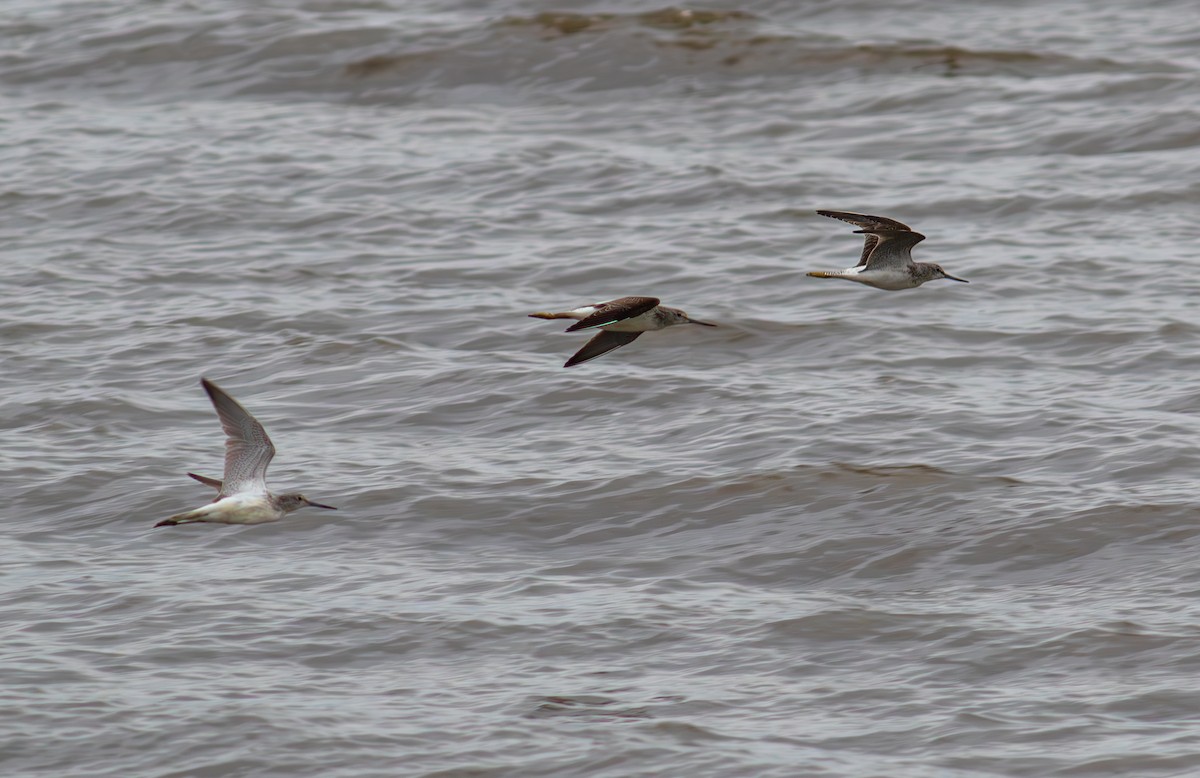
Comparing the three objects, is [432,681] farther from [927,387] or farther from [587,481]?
[927,387]

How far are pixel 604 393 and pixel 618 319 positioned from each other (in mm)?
3289

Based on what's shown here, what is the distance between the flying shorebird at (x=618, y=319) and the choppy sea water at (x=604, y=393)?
1.19 m

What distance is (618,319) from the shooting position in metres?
9.48

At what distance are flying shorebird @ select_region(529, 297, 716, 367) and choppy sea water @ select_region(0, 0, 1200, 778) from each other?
46.9 inches

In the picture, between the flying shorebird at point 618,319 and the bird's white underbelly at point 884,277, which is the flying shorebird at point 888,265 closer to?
the bird's white underbelly at point 884,277

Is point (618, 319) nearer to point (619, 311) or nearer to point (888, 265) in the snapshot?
point (619, 311)

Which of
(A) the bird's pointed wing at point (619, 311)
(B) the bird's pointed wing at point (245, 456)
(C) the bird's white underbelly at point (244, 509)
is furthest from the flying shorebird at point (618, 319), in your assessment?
(C) the bird's white underbelly at point (244, 509)

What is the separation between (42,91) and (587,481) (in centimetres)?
1191

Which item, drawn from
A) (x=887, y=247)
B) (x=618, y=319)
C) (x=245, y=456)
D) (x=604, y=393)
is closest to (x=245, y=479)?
(x=245, y=456)

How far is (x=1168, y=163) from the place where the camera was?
671 inches

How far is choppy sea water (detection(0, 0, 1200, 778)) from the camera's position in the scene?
8.56 metres

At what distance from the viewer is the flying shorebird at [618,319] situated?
945 cm

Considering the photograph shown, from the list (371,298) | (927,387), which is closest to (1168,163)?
(927,387)

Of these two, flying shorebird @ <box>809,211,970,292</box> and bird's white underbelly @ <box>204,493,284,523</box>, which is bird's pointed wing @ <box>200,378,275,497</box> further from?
flying shorebird @ <box>809,211,970,292</box>
